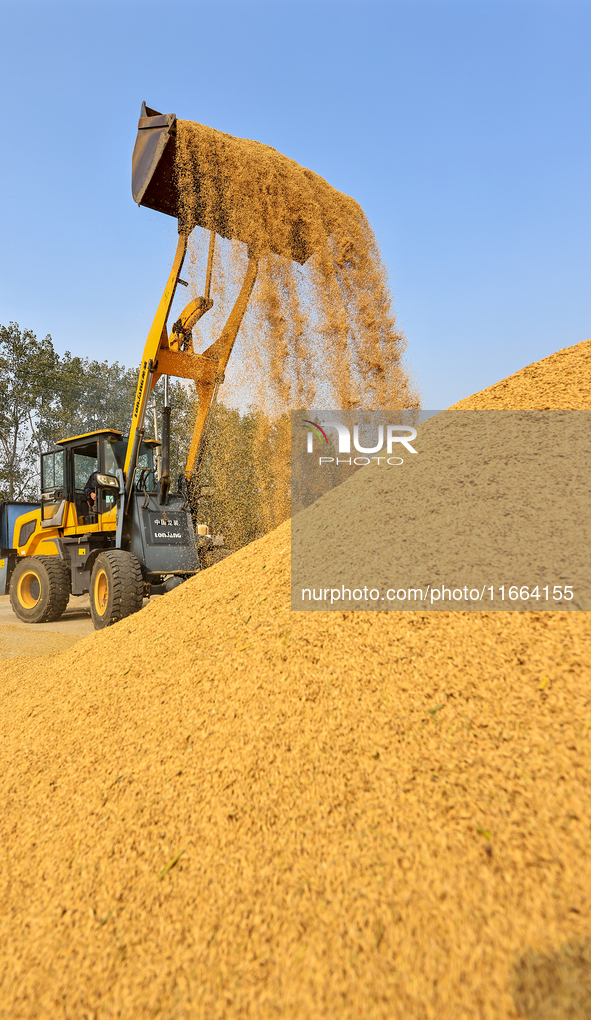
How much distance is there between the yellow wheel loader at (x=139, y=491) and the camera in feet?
18.9

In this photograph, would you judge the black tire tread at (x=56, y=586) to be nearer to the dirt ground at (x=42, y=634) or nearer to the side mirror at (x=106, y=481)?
the dirt ground at (x=42, y=634)

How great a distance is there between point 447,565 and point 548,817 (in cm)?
111

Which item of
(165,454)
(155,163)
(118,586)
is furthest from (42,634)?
(155,163)

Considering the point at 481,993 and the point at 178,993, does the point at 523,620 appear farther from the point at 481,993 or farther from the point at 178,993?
the point at 178,993

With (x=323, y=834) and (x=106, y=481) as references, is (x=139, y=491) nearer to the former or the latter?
(x=106, y=481)

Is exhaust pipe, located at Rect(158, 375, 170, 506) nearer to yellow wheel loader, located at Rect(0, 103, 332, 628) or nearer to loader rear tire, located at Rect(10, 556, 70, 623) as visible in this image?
yellow wheel loader, located at Rect(0, 103, 332, 628)

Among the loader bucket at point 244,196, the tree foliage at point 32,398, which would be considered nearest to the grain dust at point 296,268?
the loader bucket at point 244,196

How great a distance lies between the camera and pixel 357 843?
1.48 m

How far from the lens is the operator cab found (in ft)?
23.1

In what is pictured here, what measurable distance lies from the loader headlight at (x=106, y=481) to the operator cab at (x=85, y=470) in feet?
0.20

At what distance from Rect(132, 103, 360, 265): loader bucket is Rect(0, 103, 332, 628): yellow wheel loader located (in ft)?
0.06

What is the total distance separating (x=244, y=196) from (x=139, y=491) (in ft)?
11.7

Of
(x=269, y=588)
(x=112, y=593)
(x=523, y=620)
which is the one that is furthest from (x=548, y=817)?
(x=112, y=593)

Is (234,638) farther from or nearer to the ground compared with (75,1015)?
farther from the ground
